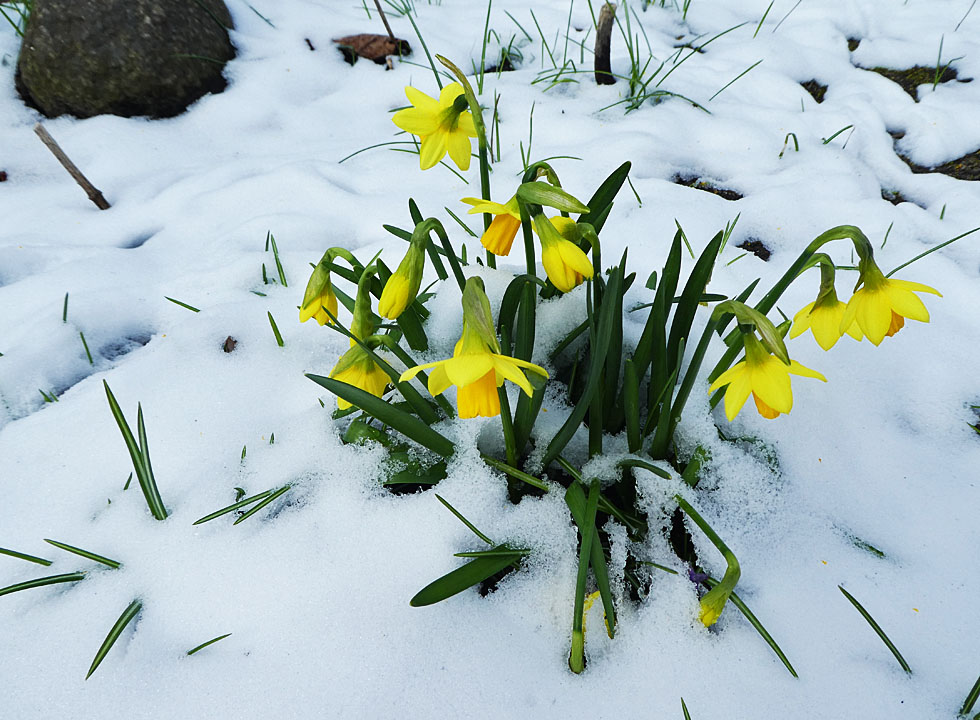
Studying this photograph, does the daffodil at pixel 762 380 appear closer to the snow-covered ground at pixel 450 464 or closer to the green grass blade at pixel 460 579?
the snow-covered ground at pixel 450 464

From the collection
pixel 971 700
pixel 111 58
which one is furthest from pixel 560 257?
pixel 111 58

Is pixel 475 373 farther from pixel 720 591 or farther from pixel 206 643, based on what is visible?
pixel 206 643

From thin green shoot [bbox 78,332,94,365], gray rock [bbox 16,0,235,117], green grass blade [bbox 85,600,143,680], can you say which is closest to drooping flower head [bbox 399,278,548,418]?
green grass blade [bbox 85,600,143,680]

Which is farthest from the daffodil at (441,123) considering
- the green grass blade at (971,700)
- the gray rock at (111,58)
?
the gray rock at (111,58)

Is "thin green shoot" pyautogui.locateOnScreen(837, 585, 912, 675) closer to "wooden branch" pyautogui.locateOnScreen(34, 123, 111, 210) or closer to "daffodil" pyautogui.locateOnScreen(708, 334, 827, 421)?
"daffodil" pyautogui.locateOnScreen(708, 334, 827, 421)

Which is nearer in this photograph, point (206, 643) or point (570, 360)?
point (206, 643)

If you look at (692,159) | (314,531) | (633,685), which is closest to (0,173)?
A: (314,531)
